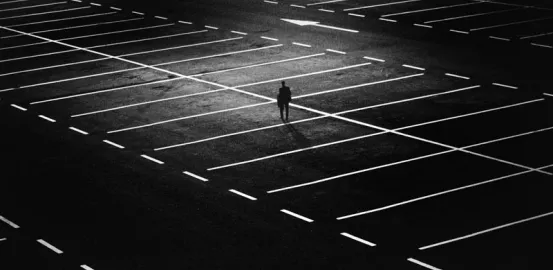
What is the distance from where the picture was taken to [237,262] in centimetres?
1409

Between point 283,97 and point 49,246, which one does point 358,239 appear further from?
point 283,97

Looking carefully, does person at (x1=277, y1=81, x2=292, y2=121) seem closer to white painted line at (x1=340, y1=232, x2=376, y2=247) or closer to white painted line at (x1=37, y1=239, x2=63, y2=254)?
white painted line at (x1=340, y1=232, x2=376, y2=247)

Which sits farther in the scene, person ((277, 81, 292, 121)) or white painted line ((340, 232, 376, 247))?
person ((277, 81, 292, 121))

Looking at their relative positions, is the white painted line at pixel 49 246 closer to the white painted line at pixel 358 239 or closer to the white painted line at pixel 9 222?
the white painted line at pixel 9 222

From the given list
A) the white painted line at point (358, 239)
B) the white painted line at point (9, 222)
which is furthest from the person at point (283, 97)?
the white painted line at point (9, 222)

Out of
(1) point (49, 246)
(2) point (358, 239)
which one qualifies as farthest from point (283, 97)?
(1) point (49, 246)

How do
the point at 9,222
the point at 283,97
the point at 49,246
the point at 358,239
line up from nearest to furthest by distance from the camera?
the point at 358,239
the point at 49,246
the point at 9,222
the point at 283,97

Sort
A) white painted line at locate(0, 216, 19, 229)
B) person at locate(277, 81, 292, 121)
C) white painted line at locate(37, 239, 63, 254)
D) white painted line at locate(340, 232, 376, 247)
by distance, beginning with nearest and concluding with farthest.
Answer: white painted line at locate(340, 232, 376, 247)
white painted line at locate(37, 239, 63, 254)
white painted line at locate(0, 216, 19, 229)
person at locate(277, 81, 292, 121)

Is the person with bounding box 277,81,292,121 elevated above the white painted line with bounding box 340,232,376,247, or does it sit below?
above

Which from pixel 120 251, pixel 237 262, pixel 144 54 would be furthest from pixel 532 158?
pixel 144 54

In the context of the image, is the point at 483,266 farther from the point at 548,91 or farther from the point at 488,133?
the point at 548,91

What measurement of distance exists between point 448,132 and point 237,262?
770 cm

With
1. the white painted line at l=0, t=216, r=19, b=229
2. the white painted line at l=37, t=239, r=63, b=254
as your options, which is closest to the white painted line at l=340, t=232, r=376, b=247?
the white painted line at l=37, t=239, r=63, b=254


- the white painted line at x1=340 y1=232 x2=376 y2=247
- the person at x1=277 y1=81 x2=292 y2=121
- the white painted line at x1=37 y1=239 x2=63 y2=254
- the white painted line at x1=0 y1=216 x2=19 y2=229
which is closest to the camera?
the white painted line at x1=340 y1=232 x2=376 y2=247
